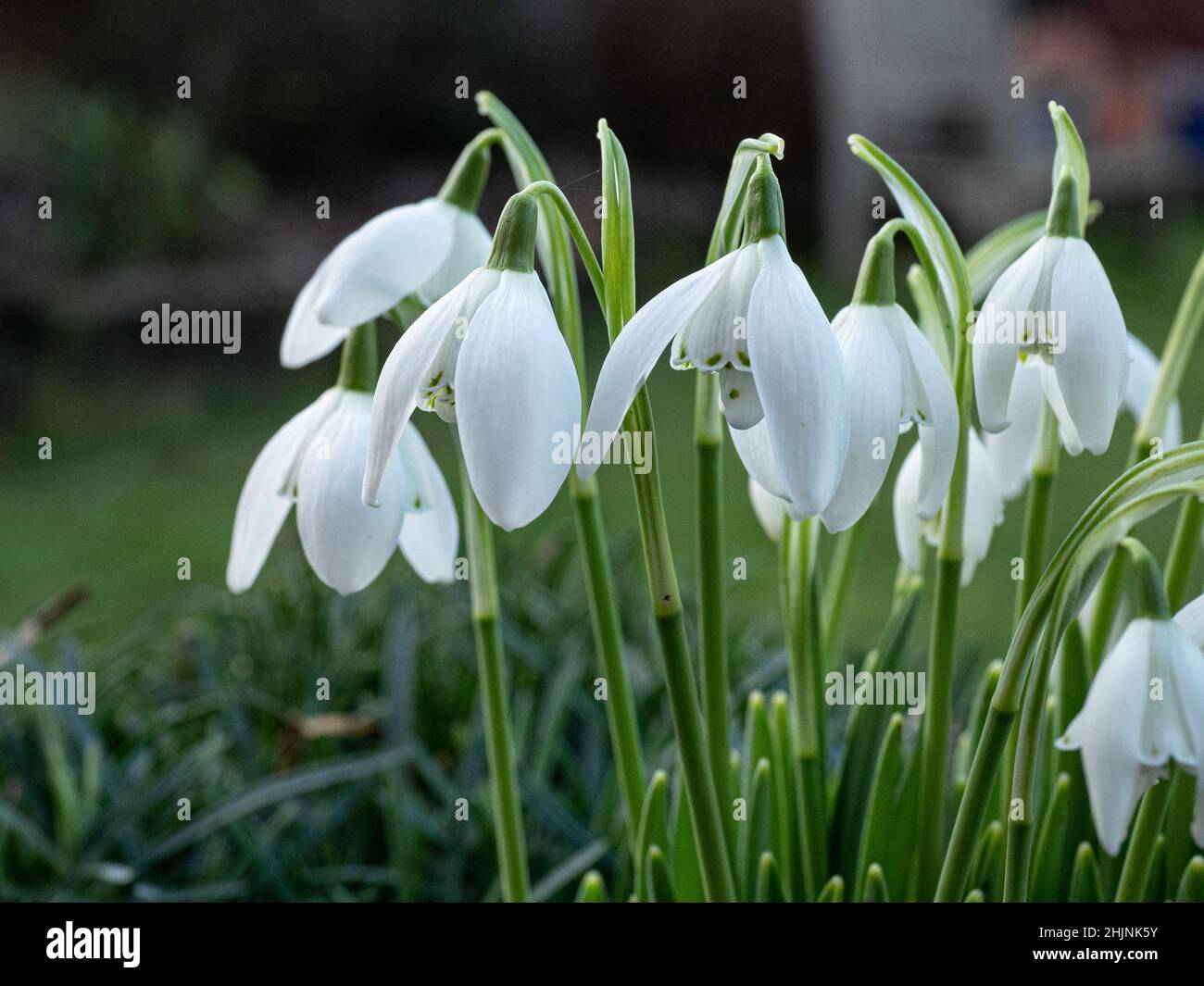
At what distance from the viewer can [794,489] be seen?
0.47m

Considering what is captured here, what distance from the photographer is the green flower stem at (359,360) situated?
2.19ft

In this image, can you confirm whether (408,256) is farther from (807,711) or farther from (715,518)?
(807,711)

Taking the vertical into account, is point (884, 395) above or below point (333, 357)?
below

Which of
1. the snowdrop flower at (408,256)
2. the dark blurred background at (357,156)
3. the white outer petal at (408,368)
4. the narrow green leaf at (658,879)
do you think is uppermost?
the dark blurred background at (357,156)

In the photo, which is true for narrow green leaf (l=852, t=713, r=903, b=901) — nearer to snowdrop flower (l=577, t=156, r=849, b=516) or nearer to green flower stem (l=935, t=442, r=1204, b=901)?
green flower stem (l=935, t=442, r=1204, b=901)

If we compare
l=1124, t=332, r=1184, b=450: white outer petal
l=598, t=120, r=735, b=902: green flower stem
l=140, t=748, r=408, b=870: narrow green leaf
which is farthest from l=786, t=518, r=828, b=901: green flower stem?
l=140, t=748, r=408, b=870: narrow green leaf

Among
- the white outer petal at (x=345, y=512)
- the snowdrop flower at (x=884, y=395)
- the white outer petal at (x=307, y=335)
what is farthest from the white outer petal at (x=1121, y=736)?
the white outer petal at (x=307, y=335)

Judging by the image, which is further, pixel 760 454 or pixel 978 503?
pixel 978 503

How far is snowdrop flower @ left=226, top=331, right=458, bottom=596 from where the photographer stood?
24.6 inches

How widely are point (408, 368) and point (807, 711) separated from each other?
329 millimetres

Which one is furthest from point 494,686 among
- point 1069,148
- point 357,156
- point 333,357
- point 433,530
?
point 357,156

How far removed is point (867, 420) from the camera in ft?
1.73

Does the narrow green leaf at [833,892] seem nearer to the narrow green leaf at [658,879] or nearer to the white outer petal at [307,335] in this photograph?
the narrow green leaf at [658,879]
